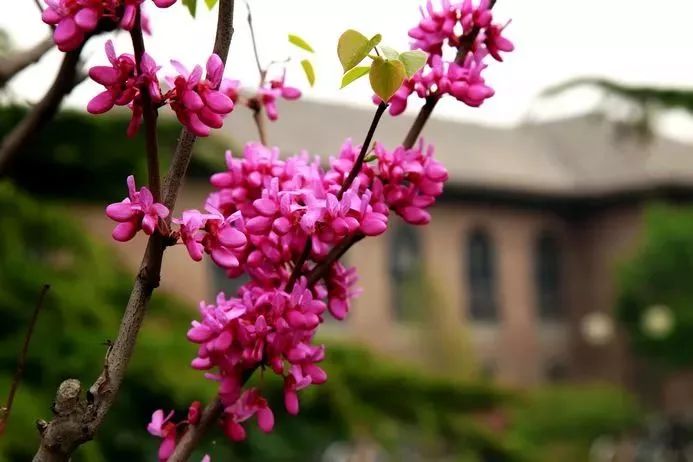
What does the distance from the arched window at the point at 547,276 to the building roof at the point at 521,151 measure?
136cm

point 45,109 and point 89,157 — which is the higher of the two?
point 45,109

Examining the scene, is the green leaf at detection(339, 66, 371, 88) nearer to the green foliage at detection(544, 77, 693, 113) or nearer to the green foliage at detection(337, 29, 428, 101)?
the green foliage at detection(337, 29, 428, 101)

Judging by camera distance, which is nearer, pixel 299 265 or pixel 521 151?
pixel 299 265

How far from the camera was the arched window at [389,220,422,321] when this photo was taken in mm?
20797

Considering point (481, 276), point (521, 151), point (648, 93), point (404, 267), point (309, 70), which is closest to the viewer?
point (309, 70)

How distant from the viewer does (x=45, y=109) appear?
1761mm

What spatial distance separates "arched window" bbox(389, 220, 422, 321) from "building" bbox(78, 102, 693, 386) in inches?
1.1

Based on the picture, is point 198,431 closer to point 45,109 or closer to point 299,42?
point 299,42

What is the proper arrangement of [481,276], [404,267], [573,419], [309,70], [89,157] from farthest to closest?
[481,276]
[404,267]
[573,419]
[89,157]
[309,70]

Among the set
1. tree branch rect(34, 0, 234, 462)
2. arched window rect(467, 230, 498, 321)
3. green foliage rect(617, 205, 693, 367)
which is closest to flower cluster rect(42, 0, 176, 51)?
tree branch rect(34, 0, 234, 462)

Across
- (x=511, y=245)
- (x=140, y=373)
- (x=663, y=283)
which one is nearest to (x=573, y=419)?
(x=663, y=283)

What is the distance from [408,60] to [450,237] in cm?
2207

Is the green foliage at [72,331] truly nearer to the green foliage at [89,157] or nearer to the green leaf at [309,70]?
the green foliage at [89,157]

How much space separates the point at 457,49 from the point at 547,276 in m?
24.6
